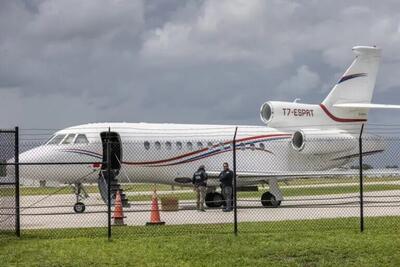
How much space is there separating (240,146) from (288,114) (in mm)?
2859

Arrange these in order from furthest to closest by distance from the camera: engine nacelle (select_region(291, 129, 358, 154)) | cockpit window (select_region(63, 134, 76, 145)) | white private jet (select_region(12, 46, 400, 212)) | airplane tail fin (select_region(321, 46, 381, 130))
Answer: airplane tail fin (select_region(321, 46, 381, 130)) → engine nacelle (select_region(291, 129, 358, 154)) → cockpit window (select_region(63, 134, 76, 145)) → white private jet (select_region(12, 46, 400, 212))

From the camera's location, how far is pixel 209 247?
13.9 meters

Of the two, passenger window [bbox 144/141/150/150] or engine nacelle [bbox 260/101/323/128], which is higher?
engine nacelle [bbox 260/101/323/128]

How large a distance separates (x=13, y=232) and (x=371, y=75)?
2233 cm

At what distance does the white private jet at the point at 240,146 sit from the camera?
2595 centimetres

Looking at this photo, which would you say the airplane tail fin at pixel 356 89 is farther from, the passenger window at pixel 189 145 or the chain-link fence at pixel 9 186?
the chain-link fence at pixel 9 186

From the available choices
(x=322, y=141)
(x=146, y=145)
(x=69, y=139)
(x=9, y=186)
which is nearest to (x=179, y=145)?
(x=146, y=145)

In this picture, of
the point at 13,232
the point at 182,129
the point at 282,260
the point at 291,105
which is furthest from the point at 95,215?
the point at 282,260

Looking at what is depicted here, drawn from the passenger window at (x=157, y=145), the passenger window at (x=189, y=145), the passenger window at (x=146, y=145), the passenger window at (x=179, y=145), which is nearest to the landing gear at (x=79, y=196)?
the passenger window at (x=146, y=145)

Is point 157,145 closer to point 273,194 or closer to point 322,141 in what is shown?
point 273,194

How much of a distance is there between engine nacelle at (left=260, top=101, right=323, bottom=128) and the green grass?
1437 cm

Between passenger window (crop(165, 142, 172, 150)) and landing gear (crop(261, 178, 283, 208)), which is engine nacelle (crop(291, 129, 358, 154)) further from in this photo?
passenger window (crop(165, 142, 172, 150))

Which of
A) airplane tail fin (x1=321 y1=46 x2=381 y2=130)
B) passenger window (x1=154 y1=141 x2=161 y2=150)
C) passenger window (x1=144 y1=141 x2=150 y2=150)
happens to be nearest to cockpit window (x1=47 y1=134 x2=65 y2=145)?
passenger window (x1=144 y1=141 x2=150 y2=150)

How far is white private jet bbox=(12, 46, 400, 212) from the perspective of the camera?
85.1 feet
